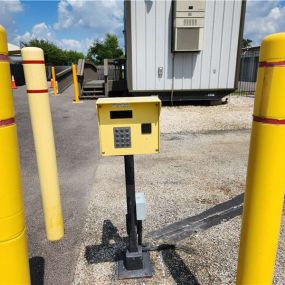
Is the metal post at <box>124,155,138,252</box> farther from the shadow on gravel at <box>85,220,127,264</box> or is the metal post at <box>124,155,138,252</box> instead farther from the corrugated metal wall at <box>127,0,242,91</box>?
the corrugated metal wall at <box>127,0,242,91</box>

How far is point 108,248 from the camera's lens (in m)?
2.92

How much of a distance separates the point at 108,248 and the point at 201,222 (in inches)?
44.8

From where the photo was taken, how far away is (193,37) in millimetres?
9547

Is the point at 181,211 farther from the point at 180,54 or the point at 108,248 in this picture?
the point at 180,54

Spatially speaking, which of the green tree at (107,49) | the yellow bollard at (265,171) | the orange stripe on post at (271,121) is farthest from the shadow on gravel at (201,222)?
the green tree at (107,49)

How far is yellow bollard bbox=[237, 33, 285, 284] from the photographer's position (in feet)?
4.63

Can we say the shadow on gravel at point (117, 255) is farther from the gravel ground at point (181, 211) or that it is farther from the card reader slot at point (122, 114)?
the card reader slot at point (122, 114)

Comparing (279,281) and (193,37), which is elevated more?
(193,37)

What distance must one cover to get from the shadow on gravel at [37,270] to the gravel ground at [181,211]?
0.33m

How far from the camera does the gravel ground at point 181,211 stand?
8.52 ft

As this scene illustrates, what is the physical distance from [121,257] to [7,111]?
6.37ft

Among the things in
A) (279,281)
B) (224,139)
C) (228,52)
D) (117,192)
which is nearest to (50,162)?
(117,192)

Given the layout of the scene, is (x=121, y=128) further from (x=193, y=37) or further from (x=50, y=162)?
(x=193, y=37)

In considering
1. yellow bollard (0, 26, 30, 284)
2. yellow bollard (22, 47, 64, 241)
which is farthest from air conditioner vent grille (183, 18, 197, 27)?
yellow bollard (0, 26, 30, 284)
